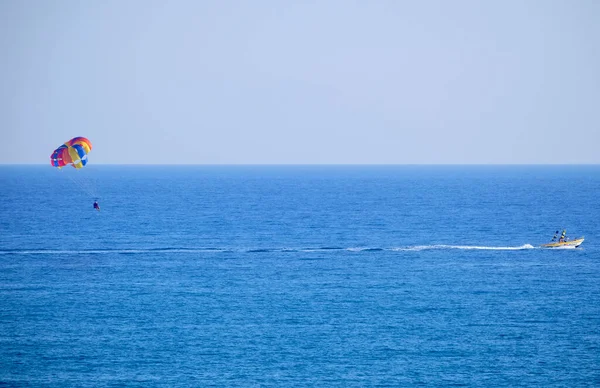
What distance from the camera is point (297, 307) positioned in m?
68.1

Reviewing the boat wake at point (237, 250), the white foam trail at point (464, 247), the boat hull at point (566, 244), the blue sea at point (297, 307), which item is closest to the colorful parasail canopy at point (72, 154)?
the blue sea at point (297, 307)

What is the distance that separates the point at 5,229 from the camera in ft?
401

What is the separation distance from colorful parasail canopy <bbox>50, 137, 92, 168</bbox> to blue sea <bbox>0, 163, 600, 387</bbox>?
11771 mm

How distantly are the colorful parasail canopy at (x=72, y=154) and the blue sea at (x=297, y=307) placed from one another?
11771 millimetres

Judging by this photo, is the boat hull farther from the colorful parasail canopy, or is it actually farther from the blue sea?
the colorful parasail canopy

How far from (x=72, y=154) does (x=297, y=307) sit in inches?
1415

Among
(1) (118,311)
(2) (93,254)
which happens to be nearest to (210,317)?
(1) (118,311)

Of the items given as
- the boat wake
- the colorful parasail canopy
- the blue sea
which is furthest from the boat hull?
the colorful parasail canopy

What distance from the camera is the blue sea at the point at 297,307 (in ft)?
173

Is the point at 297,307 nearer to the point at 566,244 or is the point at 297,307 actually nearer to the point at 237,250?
Answer: the point at 237,250

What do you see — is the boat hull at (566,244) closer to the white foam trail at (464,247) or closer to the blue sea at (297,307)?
the blue sea at (297,307)

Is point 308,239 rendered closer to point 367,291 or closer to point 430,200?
point 367,291

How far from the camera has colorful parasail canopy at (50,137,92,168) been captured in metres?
87.6

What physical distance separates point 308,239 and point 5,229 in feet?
161
